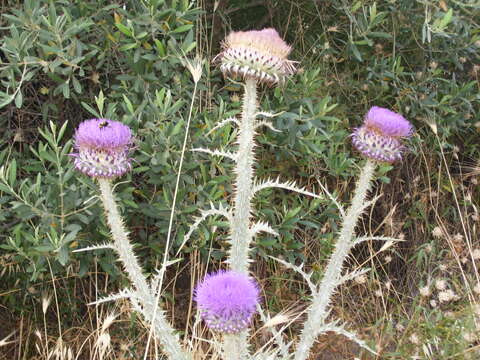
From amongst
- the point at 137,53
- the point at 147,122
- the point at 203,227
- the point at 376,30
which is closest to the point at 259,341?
the point at 203,227

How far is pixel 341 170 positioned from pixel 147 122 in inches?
51.9

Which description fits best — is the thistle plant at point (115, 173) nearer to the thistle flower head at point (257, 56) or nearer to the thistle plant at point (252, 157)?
the thistle plant at point (252, 157)

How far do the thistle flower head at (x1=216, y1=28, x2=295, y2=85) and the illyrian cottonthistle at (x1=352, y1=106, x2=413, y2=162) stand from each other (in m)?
0.50

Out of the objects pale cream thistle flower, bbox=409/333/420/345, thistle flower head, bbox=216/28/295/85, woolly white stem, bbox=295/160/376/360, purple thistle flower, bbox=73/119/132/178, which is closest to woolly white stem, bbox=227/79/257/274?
thistle flower head, bbox=216/28/295/85

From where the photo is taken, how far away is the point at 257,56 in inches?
92.4

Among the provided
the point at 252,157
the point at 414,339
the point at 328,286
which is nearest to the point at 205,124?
the point at 252,157

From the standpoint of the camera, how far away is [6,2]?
3.49 metres

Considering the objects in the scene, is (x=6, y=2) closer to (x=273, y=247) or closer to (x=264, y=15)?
(x=264, y=15)

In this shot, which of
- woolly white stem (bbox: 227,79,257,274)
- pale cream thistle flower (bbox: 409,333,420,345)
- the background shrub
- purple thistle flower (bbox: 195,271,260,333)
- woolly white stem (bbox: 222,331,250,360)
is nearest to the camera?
purple thistle flower (bbox: 195,271,260,333)

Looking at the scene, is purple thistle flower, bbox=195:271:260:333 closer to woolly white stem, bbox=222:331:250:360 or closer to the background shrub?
woolly white stem, bbox=222:331:250:360

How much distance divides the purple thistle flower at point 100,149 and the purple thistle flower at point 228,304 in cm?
67

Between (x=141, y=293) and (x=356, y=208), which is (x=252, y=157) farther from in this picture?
(x=141, y=293)

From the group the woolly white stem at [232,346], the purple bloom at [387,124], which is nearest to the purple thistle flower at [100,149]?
the woolly white stem at [232,346]

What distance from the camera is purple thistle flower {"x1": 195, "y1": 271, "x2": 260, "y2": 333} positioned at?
6.05ft
